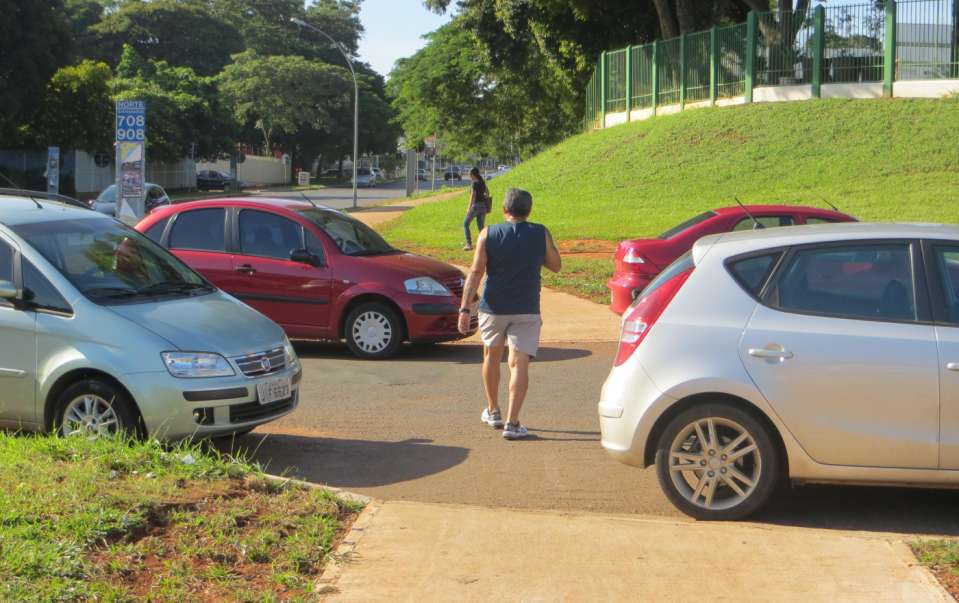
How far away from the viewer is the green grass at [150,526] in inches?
184

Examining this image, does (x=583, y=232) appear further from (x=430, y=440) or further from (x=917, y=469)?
(x=917, y=469)

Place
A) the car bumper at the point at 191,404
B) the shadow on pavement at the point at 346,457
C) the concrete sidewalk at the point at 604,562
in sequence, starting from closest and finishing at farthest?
the concrete sidewalk at the point at 604,562, the car bumper at the point at 191,404, the shadow on pavement at the point at 346,457

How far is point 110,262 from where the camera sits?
7.97 metres

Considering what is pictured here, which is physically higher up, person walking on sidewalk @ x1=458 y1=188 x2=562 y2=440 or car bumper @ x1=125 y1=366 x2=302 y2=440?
person walking on sidewalk @ x1=458 y1=188 x2=562 y2=440

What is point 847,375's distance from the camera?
5898 mm

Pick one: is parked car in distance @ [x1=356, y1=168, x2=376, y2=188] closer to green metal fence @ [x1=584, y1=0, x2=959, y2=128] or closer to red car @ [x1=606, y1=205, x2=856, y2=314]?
green metal fence @ [x1=584, y1=0, x2=959, y2=128]

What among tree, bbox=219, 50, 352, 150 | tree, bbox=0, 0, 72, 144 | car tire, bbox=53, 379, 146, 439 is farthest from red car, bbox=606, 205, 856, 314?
tree, bbox=219, 50, 352, 150

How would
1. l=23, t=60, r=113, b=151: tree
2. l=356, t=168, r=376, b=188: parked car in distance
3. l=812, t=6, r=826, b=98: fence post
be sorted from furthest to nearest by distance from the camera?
l=356, t=168, r=376, b=188: parked car in distance < l=23, t=60, r=113, b=151: tree < l=812, t=6, r=826, b=98: fence post

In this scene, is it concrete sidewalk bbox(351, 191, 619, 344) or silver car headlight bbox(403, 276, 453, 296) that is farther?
concrete sidewalk bbox(351, 191, 619, 344)

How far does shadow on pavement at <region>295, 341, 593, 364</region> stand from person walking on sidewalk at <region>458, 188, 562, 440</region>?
3.49 meters

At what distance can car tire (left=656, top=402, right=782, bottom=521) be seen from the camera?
19.8ft

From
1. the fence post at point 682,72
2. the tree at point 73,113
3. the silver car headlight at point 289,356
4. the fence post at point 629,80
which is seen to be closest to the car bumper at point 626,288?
the silver car headlight at point 289,356

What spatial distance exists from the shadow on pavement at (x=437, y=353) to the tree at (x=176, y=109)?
4848cm

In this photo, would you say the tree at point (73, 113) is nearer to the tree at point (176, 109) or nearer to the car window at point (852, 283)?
the tree at point (176, 109)
